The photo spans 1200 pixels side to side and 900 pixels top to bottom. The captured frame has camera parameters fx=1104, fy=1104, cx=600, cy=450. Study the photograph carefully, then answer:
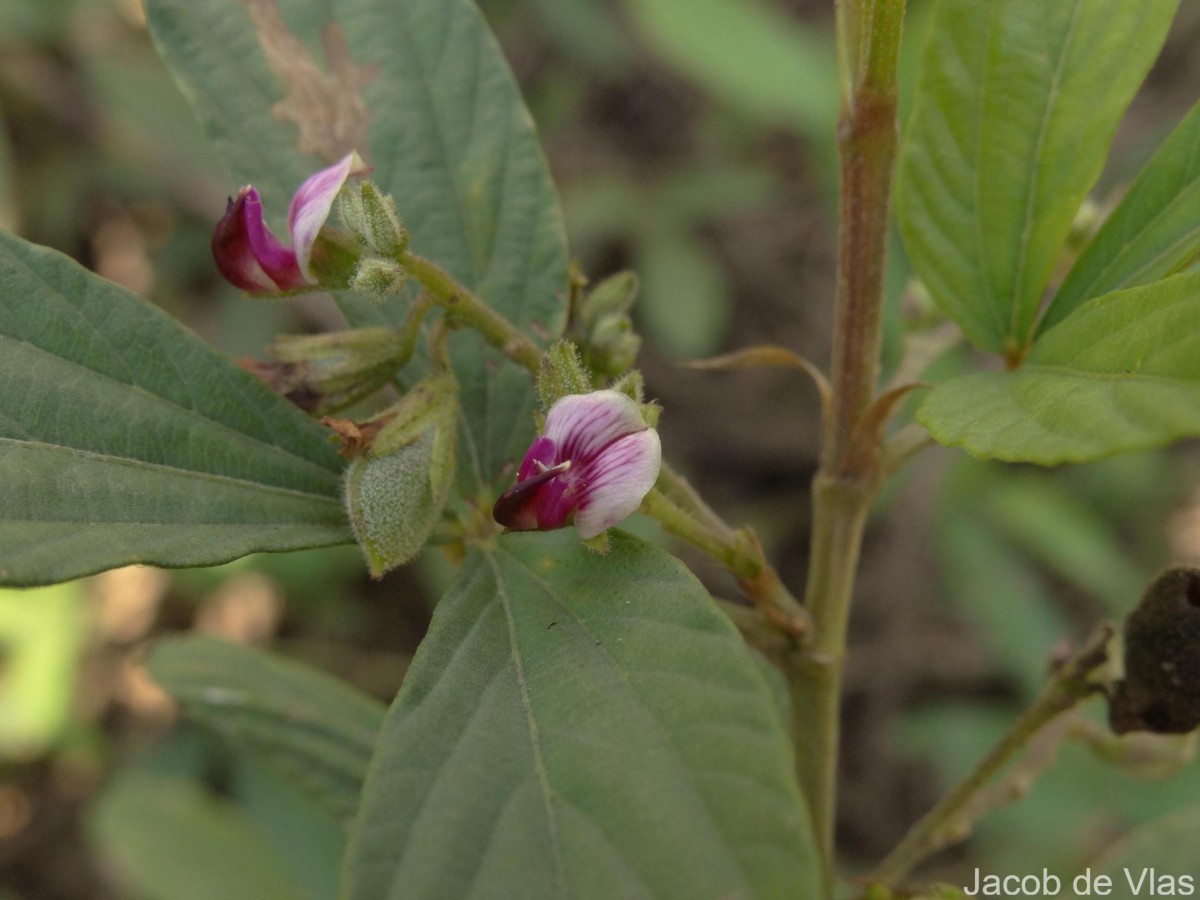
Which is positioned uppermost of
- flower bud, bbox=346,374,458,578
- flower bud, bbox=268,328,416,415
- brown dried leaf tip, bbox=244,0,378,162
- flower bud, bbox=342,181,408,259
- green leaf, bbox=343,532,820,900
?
brown dried leaf tip, bbox=244,0,378,162

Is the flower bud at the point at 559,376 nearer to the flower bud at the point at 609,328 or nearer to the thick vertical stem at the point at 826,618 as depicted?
the flower bud at the point at 609,328

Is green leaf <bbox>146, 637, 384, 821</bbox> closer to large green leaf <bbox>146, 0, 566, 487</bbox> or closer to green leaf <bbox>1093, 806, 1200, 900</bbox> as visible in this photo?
large green leaf <bbox>146, 0, 566, 487</bbox>

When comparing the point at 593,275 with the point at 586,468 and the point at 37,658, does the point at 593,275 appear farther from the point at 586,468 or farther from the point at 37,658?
the point at 586,468

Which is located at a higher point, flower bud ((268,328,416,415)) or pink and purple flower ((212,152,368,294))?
pink and purple flower ((212,152,368,294))

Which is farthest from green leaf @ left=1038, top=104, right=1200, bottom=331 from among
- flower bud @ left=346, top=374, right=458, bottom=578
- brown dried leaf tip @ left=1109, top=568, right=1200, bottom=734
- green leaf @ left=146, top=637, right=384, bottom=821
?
green leaf @ left=146, top=637, right=384, bottom=821

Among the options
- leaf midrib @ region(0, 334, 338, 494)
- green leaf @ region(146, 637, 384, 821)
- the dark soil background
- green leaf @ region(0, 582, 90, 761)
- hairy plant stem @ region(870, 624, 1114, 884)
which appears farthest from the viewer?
the dark soil background

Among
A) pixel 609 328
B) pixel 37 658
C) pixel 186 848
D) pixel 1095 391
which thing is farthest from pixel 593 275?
pixel 1095 391

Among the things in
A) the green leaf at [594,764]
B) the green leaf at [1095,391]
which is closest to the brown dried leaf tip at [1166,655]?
the green leaf at [1095,391]

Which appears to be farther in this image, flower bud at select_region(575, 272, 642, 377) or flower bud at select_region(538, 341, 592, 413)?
flower bud at select_region(575, 272, 642, 377)

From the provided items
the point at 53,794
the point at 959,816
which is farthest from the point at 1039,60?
the point at 53,794
